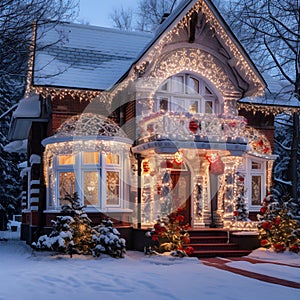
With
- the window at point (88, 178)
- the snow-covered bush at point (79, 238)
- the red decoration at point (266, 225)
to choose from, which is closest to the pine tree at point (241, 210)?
the red decoration at point (266, 225)

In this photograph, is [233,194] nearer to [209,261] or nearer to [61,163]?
[209,261]

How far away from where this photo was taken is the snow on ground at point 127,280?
9438 mm

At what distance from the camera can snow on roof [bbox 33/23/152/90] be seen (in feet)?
58.5

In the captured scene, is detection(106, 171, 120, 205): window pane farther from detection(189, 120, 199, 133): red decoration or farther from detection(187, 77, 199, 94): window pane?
detection(187, 77, 199, 94): window pane

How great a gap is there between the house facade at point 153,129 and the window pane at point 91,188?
0.03 meters

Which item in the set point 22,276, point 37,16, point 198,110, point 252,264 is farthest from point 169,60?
point 22,276

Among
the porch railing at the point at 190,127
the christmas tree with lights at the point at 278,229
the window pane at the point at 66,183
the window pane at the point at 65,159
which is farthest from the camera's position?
the window pane at the point at 65,159

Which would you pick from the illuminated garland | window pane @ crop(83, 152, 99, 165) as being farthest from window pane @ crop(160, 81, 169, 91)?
window pane @ crop(83, 152, 99, 165)

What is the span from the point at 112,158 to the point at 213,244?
170 inches

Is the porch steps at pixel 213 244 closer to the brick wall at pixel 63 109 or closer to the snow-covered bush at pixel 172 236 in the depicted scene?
the snow-covered bush at pixel 172 236

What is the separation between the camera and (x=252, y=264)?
13625mm

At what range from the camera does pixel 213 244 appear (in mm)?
16438

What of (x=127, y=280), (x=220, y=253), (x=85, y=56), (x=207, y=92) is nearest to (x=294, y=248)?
(x=220, y=253)

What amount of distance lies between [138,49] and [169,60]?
3271mm
